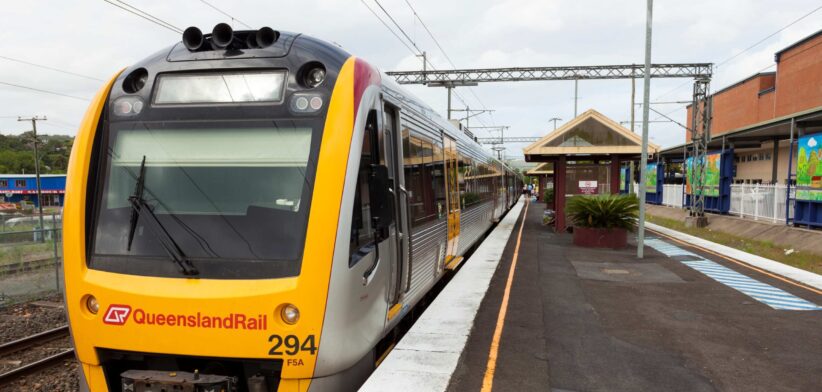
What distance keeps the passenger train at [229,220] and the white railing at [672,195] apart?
3159 centimetres

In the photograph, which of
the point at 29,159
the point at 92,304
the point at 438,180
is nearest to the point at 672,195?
the point at 438,180

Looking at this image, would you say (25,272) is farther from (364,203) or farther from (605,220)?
(605,220)

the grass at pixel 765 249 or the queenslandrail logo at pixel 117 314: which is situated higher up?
the queenslandrail logo at pixel 117 314

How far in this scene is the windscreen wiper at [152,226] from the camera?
11.8 ft

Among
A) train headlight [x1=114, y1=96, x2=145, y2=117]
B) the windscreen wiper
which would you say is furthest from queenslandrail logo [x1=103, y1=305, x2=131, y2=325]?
train headlight [x1=114, y1=96, x2=145, y2=117]

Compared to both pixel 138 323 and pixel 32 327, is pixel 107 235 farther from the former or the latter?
pixel 32 327

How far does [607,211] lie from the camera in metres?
14.9

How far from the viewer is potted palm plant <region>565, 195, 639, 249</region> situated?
14859 mm

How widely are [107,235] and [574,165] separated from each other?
58.4 feet

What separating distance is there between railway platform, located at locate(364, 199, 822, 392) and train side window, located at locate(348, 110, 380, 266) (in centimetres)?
119

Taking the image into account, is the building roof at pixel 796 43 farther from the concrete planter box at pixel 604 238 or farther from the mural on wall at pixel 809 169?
the concrete planter box at pixel 604 238

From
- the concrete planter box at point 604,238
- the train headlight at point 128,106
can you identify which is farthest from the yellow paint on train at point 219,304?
the concrete planter box at point 604,238

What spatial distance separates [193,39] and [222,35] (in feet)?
0.87

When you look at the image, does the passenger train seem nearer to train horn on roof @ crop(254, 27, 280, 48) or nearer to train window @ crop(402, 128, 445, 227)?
train horn on roof @ crop(254, 27, 280, 48)
